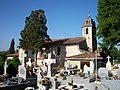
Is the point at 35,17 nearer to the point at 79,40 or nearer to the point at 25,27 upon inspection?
the point at 25,27

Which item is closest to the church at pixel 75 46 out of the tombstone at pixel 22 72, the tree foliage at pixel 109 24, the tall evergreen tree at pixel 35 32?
the tall evergreen tree at pixel 35 32

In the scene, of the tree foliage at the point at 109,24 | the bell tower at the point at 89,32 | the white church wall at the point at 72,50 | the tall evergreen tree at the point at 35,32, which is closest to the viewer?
the tree foliage at the point at 109,24

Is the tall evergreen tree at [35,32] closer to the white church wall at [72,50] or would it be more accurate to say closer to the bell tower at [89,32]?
the white church wall at [72,50]

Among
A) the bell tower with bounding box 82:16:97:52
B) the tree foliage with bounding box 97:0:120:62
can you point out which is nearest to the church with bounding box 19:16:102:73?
the bell tower with bounding box 82:16:97:52

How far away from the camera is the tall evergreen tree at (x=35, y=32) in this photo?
39.7 m

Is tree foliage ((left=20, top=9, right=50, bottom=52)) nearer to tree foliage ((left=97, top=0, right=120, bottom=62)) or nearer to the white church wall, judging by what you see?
the white church wall

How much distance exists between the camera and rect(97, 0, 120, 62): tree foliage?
25.2m

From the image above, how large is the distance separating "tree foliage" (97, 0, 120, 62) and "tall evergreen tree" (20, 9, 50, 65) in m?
14.8

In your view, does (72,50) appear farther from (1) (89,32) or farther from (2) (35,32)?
(2) (35,32)

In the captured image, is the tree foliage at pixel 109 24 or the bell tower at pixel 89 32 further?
the bell tower at pixel 89 32

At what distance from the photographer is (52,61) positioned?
23.7m

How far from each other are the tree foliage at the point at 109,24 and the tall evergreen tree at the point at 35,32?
48.5 feet

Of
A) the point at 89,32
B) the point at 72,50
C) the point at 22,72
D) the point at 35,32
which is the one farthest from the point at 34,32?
the point at 22,72

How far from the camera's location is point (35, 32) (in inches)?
1570
